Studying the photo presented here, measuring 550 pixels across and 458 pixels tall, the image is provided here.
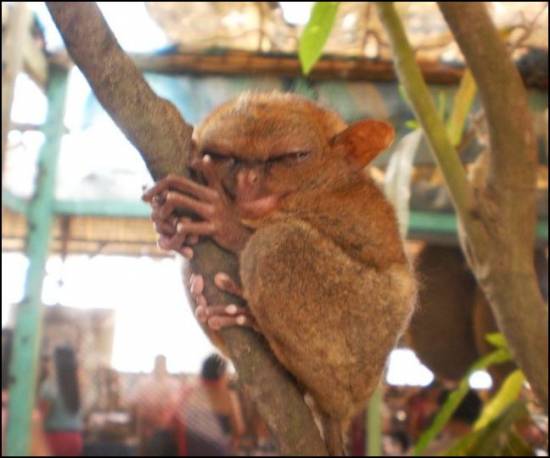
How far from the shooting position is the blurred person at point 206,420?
13.2 feet

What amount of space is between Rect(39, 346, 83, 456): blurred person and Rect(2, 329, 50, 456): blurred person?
3 centimetres

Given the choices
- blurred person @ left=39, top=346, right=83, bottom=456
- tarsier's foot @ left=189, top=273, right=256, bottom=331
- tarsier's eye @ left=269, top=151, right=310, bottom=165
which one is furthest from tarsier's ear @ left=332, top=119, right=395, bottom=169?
blurred person @ left=39, top=346, right=83, bottom=456

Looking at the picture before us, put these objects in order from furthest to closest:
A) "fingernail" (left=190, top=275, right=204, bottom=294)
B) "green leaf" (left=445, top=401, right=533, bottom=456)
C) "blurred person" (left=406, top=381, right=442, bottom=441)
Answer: "blurred person" (left=406, top=381, right=442, bottom=441) < "green leaf" (left=445, top=401, right=533, bottom=456) < "fingernail" (left=190, top=275, right=204, bottom=294)

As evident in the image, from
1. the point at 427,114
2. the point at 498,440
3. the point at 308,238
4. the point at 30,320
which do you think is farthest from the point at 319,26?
the point at 30,320

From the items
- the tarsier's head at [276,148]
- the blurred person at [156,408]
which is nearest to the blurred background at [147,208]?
the blurred person at [156,408]

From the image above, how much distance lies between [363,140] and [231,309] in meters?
0.59

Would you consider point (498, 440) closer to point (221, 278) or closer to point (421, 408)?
point (421, 408)

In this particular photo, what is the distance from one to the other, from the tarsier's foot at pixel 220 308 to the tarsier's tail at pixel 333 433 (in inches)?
17.6

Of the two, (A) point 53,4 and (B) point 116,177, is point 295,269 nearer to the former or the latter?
(A) point 53,4

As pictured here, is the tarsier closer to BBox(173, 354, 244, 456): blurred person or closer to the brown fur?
the brown fur

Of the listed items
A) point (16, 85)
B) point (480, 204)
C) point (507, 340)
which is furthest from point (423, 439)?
point (16, 85)

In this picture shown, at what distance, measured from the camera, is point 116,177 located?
4000 mm

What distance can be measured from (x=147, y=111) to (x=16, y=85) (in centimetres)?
247

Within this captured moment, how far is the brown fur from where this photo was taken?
5.20ft
